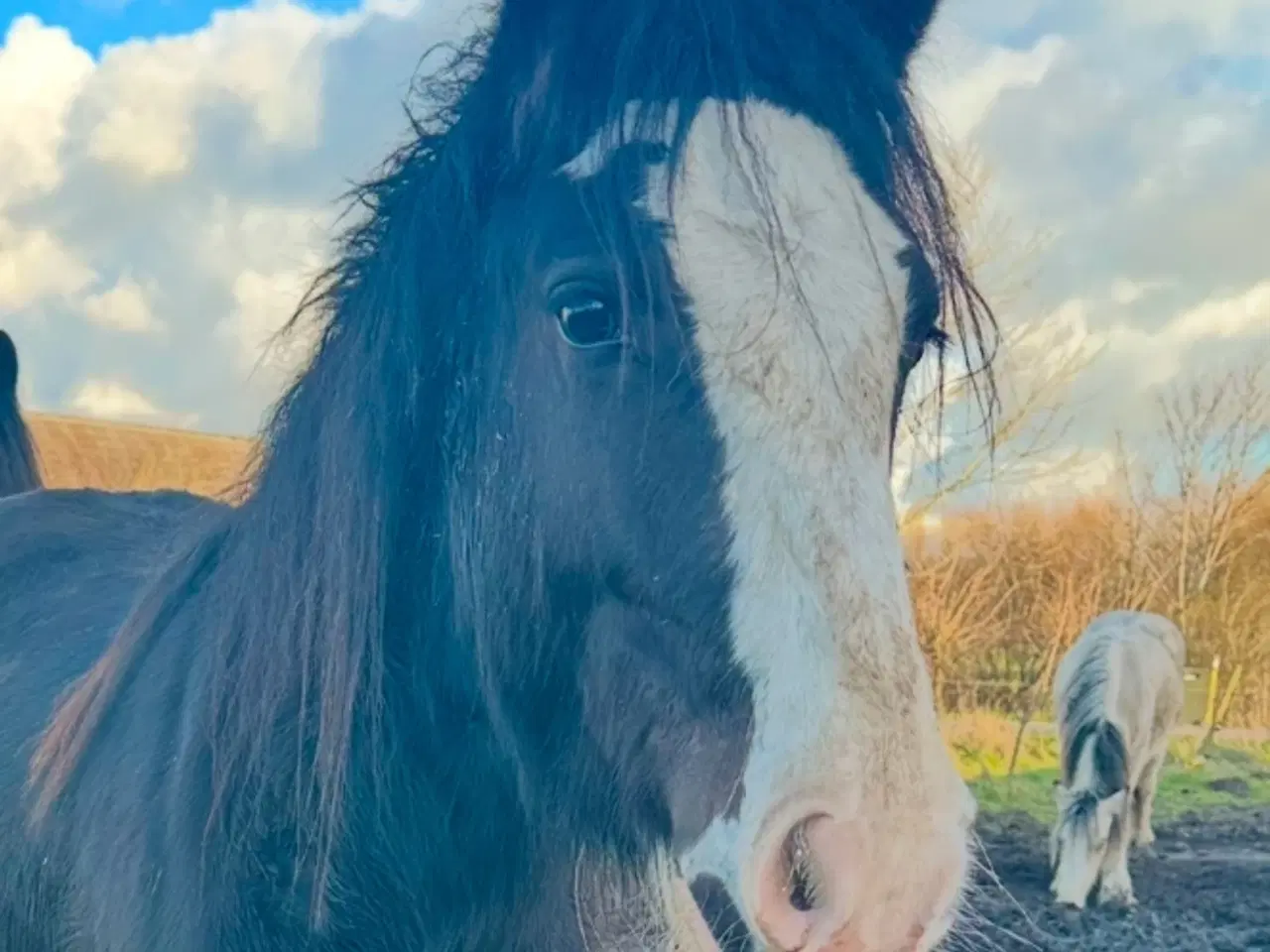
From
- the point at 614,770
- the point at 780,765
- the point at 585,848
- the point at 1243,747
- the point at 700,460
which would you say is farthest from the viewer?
the point at 1243,747

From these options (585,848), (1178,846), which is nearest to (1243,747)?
(1178,846)

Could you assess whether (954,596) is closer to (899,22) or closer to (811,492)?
(899,22)

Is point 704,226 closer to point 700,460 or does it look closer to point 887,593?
point 700,460

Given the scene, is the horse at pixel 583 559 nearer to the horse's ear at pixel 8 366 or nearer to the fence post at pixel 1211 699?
the horse's ear at pixel 8 366

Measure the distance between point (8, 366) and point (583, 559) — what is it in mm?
2860

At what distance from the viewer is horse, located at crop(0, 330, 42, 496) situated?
316cm

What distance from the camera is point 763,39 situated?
44.0 inches

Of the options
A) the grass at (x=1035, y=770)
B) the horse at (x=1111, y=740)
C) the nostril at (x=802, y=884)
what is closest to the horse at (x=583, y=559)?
the nostril at (x=802, y=884)

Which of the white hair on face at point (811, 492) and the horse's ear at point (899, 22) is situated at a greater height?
the horse's ear at point (899, 22)

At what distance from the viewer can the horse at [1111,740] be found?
191 inches

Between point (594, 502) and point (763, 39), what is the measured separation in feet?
1.64

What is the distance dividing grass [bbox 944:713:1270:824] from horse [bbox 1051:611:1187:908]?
0.20 m

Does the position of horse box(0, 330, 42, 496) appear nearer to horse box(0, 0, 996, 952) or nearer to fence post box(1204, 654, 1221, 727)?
horse box(0, 0, 996, 952)

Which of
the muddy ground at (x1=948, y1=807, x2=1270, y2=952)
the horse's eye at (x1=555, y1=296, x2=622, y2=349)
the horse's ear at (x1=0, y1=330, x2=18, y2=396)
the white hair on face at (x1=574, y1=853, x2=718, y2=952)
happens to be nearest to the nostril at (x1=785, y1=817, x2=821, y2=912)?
the white hair on face at (x1=574, y1=853, x2=718, y2=952)
